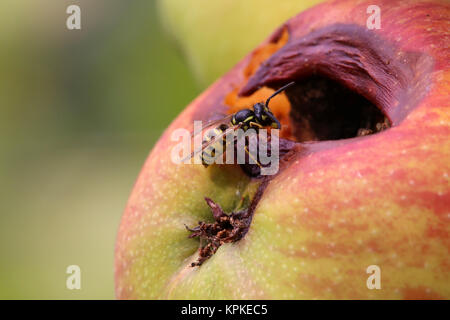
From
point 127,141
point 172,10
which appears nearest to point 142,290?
point 172,10

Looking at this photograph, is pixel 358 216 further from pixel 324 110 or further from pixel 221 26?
pixel 221 26

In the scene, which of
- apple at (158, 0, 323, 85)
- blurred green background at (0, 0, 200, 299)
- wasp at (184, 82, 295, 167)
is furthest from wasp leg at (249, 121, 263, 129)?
blurred green background at (0, 0, 200, 299)

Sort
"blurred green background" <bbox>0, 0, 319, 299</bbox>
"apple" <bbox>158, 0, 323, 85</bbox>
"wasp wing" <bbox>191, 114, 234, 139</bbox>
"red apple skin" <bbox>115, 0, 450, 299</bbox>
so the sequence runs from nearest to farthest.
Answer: "red apple skin" <bbox>115, 0, 450, 299</bbox>, "wasp wing" <bbox>191, 114, 234, 139</bbox>, "apple" <bbox>158, 0, 323, 85</bbox>, "blurred green background" <bbox>0, 0, 319, 299</bbox>

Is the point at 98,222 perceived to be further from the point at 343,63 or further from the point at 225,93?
the point at 343,63

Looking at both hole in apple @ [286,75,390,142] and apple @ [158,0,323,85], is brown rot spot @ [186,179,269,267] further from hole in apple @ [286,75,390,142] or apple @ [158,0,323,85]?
apple @ [158,0,323,85]

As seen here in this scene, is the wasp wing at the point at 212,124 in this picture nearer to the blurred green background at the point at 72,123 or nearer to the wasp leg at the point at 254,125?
the wasp leg at the point at 254,125

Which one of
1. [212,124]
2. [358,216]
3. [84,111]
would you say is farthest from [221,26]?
[84,111]

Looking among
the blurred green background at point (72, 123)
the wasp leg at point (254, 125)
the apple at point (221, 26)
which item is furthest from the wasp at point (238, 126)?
the blurred green background at point (72, 123)
